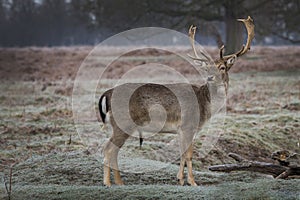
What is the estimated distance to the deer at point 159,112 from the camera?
26.4ft

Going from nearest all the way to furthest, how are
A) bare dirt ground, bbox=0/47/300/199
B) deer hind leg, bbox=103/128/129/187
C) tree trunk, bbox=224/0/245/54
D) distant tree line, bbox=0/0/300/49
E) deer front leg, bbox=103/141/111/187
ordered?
bare dirt ground, bbox=0/47/300/199, deer front leg, bbox=103/141/111/187, deer hind leg, bbox=103/128/129/187, tree trunk, bbox=224/0/245/54, distant tree line, bbox=0/0/300/49

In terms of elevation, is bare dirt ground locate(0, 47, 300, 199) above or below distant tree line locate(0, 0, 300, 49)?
below

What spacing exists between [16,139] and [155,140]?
10.1ft

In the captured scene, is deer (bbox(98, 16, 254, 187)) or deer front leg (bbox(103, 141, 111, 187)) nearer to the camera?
deer front leg (bbox(103, 141, 111, 187))

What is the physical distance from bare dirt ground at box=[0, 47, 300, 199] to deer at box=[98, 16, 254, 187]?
0.44 m

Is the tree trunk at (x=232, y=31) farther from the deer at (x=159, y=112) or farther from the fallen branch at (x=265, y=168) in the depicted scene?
the fallen branch at (x=265, y=168)

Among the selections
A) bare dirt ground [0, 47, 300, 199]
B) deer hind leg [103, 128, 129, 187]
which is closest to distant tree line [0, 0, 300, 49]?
bare dirt ground [0, 47, 300, 199]

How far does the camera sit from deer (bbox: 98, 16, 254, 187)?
26.4 ft

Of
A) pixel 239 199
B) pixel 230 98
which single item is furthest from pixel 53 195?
pixel 230 98

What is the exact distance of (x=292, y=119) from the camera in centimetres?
1406

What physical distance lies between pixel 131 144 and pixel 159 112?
10.5ft

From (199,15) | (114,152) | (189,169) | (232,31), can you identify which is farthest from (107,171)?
(232,31)

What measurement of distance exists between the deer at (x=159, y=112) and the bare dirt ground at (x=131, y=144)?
444 millimetres

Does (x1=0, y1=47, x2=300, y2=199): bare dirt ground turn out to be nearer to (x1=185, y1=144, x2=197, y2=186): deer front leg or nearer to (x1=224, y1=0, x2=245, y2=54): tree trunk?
(x1=185, y1=144, x2=197, y2=186): deer front leg
